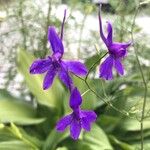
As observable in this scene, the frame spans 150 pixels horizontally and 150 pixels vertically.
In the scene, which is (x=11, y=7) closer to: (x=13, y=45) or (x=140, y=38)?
(x=13, y=45)

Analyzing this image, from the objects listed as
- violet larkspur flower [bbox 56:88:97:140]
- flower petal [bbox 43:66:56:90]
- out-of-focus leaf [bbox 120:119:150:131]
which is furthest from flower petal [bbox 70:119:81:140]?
out-of-focus leaf [bbox 120:119:150:131]

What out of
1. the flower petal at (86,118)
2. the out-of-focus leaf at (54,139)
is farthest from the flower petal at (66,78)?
the out-of-focus leaf at (54,139)

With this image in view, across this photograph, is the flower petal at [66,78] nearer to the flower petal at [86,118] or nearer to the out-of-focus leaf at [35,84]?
the flower petal at [86,118]

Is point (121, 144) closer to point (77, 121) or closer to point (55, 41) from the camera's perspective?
point (77, 121)

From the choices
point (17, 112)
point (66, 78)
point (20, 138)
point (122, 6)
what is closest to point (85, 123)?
point (66, 78)

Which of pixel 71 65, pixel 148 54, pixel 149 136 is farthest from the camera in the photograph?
pixel 148 54

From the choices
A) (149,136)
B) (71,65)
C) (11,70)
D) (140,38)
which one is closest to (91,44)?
(140,38)

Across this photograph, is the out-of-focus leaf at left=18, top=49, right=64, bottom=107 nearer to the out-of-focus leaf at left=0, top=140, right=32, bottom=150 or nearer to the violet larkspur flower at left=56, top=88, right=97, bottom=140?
the out-of-focus leaf at left=0, top=140, right=32, bottom=150
